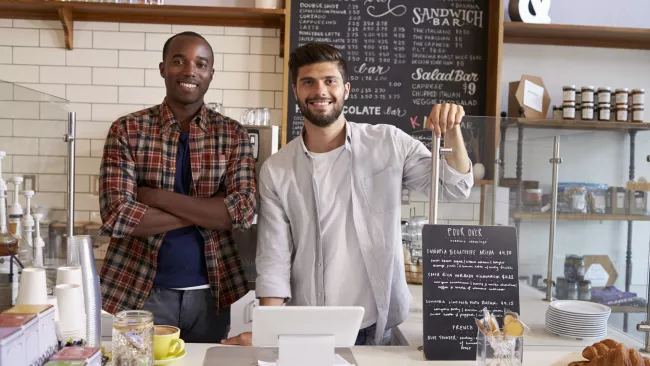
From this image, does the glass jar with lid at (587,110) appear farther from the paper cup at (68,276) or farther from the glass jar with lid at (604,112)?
the paper cup at (68,276)

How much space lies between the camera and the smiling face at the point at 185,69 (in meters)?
2.07

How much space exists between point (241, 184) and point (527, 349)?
103cm

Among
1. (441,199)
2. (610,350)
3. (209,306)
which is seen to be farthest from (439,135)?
(209,306)

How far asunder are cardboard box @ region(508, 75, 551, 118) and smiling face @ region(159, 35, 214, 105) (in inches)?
81.4

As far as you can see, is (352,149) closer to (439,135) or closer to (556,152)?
(439,135)

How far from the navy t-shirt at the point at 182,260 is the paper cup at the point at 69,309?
69cm

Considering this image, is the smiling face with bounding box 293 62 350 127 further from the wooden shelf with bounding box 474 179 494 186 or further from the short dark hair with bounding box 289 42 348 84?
the wooden shelf with bounding box 474 179 494 186

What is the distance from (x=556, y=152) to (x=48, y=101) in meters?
1.72

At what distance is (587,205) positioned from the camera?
1895mm

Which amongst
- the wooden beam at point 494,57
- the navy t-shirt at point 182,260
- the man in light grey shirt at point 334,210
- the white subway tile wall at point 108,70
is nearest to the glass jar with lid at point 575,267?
the man in light grey shirt at point 334,210

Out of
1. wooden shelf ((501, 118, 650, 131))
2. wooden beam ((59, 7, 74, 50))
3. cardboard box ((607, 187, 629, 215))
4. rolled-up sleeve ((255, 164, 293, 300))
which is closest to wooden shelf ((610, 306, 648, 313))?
cardboard box ((607, 187, 629, 215))

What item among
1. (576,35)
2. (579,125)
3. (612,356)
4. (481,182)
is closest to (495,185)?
(481,182)

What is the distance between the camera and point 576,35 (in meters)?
3.62

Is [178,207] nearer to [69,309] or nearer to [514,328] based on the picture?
[69,309]
